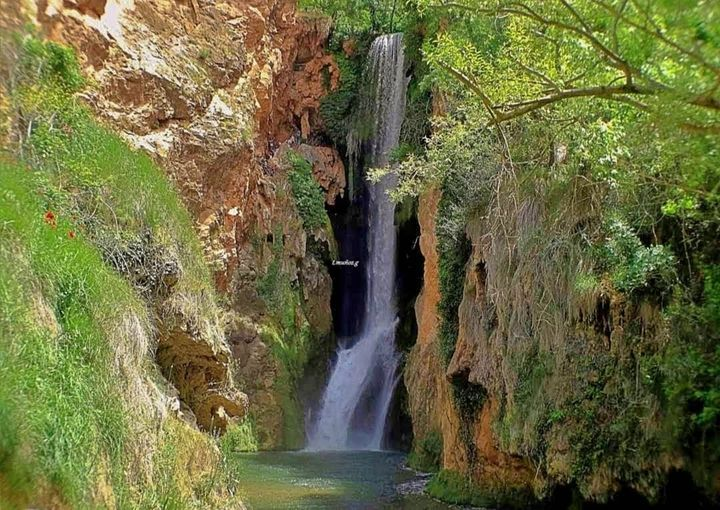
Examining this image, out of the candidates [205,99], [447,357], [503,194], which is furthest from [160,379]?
[447,357]

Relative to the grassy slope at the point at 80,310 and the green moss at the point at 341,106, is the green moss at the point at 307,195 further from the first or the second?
the grassy slope at the point at 80,310

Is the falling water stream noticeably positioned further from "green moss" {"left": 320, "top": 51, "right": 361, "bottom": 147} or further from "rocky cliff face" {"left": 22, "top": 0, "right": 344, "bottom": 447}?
"rocky cliff face" {"left": 22, "top": 0, "right": 344, "bottom": 447}

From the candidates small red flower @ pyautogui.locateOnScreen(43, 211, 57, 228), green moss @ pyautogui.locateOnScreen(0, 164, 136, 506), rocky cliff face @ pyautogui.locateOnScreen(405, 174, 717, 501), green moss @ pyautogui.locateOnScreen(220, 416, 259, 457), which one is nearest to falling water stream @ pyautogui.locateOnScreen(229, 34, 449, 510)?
green moss @ pyautogui.locateOnScreen(220, 416, 259, 457)

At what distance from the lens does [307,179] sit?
80.1ft

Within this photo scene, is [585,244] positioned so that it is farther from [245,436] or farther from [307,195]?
[307,195]

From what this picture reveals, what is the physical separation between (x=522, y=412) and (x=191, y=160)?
5680 mm

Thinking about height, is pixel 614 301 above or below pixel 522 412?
above

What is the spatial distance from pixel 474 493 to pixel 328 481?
3.60 meters

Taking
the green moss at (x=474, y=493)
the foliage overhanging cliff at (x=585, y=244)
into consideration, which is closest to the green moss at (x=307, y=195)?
the foliage overhanging cliff at (x=585, y=244)

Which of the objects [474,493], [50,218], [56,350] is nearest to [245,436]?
[474,493]

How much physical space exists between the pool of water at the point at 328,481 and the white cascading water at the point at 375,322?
78.9 inches

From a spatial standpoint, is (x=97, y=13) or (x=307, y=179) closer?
(x=97, y=13)

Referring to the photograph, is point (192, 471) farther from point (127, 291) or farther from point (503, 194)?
point (503, 194)

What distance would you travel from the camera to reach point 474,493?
39.4 feet
